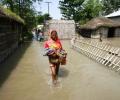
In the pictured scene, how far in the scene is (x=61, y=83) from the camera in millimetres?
10078

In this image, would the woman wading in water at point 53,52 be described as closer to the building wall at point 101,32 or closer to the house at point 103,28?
the house at point 103,28

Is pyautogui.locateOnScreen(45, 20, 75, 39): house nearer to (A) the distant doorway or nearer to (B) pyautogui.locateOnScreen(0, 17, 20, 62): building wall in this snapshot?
(A) the distant doorway

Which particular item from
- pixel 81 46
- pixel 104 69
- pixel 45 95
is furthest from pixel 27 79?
pixel 81 46

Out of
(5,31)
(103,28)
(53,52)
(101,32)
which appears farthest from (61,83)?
(103,28)

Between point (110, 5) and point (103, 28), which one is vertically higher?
point (110, 5)

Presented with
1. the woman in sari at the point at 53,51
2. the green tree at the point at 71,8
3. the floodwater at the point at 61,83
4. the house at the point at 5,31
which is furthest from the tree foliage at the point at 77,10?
the woman in sari at the point at 53,51

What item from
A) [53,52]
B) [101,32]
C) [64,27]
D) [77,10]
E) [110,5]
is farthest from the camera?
[110,5]

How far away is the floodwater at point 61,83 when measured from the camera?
8.49 metres

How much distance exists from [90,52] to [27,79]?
7.48m

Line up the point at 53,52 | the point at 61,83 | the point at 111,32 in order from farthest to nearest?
the point at 111,32 → the point at 61,83 → the point at 53,52

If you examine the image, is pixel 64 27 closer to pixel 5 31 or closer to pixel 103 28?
pixel 103 28

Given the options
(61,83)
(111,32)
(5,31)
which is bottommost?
(111,32)

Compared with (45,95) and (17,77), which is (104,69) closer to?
(17,77)

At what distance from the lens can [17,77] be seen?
11094 millimetres
